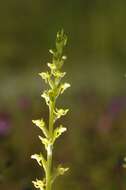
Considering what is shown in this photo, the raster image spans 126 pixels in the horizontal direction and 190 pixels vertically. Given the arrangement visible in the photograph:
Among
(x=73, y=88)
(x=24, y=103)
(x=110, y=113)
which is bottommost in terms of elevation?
(x=110, y=113)

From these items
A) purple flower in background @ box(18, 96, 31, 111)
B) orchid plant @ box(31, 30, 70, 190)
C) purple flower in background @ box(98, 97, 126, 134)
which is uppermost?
purple flower in background @ box(18, 96, 31, 111)

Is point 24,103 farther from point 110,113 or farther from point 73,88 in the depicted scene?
point 73,88

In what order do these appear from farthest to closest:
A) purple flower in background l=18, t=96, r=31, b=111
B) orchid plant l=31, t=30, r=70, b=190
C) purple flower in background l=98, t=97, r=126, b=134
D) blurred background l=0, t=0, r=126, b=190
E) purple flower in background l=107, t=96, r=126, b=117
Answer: purple flower in background l=18, t=96, r=31, b=111 → purple flower in background l=107, t=96, r=126, b=117 → purple flower in background l=98, t=97, r=126, b=134 → blurred background l=0, t=0, r=126, b=190 → orchid plant l=31, t=30, r=70, b=190

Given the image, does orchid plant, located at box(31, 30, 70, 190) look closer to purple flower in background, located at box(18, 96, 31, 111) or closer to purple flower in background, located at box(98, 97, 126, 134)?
purple flower in background, located at box(98, 97, 126, 134)

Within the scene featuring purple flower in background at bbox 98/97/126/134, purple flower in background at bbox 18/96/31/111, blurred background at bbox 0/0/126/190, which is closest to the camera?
blurred background at bbox 0/0/126/190

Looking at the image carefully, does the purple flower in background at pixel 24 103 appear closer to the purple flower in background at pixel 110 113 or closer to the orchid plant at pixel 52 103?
the purple flower in background at pixel 110 113

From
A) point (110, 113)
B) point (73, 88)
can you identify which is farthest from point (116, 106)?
point (73, 88)

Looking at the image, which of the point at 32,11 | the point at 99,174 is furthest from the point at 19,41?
the point at 99,174

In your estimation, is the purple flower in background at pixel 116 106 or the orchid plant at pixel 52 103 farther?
the purple flower in background at pixel 116 106

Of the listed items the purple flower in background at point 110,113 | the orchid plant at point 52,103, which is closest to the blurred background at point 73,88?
the purple flower in background at point 110,113

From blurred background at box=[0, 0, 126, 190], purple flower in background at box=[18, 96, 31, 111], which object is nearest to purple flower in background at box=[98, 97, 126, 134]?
blurred background at box=[0, 0, 126, 190]
